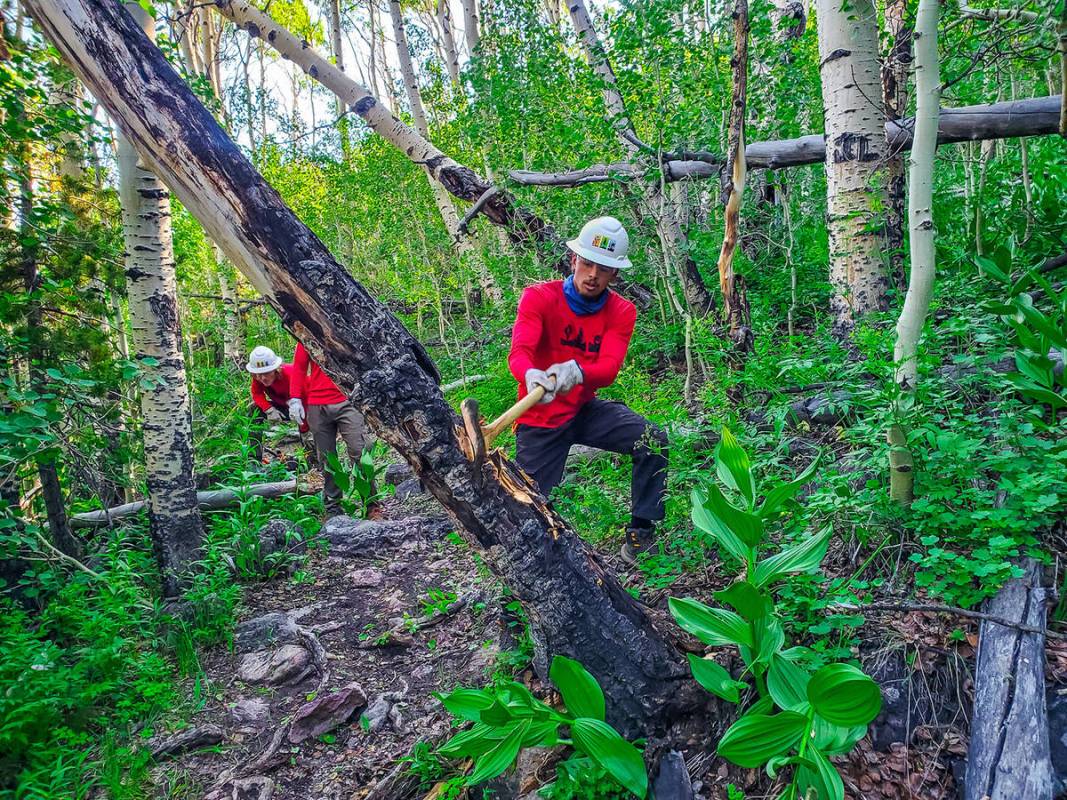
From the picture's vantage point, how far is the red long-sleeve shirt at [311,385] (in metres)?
5.89

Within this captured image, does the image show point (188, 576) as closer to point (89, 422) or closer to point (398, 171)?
point (89, 422)

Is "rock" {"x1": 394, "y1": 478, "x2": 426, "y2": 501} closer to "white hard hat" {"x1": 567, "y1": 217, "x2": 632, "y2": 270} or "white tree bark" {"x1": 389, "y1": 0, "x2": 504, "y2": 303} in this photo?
"white tree bark" {"x1": 389, "y1": 0, "x2": 504, "y2": 303}

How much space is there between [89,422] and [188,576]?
119 centimetres

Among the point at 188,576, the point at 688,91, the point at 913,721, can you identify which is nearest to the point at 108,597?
the point at 188,576

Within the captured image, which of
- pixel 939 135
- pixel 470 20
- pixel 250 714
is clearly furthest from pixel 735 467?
pixel 470 20

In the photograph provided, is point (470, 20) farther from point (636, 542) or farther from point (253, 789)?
point (253, 789)

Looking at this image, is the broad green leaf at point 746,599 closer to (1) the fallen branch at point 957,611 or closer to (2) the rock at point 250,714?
(1) the fallen branch at point 957,611

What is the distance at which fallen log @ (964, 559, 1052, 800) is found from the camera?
1.76 metres

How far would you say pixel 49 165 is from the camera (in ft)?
13.7

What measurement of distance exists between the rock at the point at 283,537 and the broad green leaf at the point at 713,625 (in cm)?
353

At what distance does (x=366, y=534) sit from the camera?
495 cm

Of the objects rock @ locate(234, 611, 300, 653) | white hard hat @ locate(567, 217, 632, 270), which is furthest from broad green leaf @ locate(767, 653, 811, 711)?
rock @ locate(234, 611, 300, 653)

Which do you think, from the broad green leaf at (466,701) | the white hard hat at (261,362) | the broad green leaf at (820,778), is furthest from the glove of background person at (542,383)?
the white hard hat at (261,362)

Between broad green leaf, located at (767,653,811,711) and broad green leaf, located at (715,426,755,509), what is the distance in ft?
1.70
